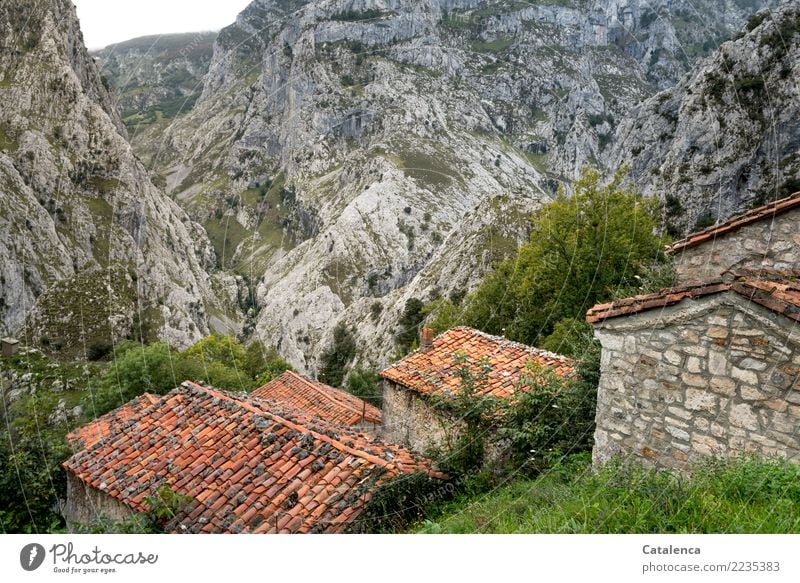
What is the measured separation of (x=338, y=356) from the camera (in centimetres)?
6412

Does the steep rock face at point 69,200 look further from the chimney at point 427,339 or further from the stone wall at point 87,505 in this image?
the stone wall at point 87,505

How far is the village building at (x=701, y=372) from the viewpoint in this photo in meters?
5.83

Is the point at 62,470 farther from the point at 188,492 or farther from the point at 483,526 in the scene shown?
the point at 483,526

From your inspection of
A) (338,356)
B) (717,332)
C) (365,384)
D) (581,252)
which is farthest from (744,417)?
(338,356)

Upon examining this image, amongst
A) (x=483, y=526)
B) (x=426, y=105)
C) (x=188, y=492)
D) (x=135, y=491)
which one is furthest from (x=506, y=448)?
(x=426, y=105)

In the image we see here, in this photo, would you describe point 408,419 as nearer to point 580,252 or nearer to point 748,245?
point 748,245

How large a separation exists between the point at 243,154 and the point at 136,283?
114 meters

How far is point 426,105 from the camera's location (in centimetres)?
11069

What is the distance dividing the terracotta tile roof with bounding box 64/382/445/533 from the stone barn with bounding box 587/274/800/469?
10.4 ft

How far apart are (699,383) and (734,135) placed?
17.1 meters

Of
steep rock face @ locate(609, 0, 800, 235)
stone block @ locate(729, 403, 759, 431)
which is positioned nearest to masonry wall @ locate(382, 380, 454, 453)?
stone block @ locate(729, 403, 759, 431)

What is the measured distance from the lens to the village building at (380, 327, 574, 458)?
35.4 ft
